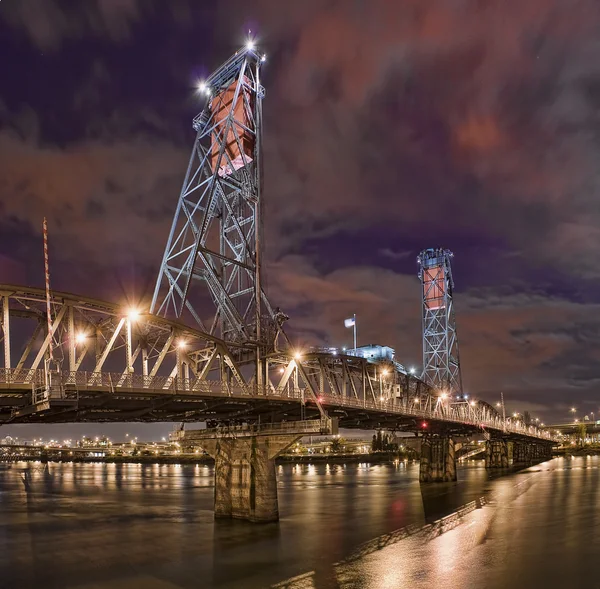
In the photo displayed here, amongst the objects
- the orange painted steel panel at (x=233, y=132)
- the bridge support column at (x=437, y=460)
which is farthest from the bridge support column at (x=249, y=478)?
the bridge support column at (x=437, y=460)

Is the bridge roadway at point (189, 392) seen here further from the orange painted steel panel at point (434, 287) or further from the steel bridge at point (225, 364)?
the orange painted steel panel at point (434, 287)

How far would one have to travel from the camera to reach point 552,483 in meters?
92.6

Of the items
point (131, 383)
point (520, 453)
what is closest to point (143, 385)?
point (131, 383)

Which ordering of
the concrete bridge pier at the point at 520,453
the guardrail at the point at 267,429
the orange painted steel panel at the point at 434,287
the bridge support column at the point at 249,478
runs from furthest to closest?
the concrete bridge pier at the point at 520,453, the orange painted steel panel at the point at 434,287, the bridge support column at the point at 249,478, the guardrail at the point at 267,429

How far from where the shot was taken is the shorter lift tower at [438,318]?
169000mm

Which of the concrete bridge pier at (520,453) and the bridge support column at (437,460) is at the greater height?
the bridge support column at (437,460)

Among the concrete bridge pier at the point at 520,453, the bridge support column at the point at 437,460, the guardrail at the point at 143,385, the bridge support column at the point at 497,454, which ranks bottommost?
the concrete bridge pier at the point at 520,453

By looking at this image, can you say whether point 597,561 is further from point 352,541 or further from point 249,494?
point 249,494

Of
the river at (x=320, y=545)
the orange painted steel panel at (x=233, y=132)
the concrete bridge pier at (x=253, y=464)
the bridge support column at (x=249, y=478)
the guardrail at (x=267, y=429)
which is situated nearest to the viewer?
the river at (x=320, y=545)

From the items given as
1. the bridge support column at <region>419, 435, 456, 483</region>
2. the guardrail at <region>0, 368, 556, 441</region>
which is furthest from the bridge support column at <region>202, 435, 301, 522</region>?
the bridge support column at <region>419, 435, 456, 483</region>

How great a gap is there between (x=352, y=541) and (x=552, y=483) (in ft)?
206

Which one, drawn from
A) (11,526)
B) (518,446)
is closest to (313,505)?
(11,526)

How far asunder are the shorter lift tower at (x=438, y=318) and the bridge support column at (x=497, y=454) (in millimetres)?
18026

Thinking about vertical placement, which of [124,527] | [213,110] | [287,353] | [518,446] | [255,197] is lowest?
[518,446]
